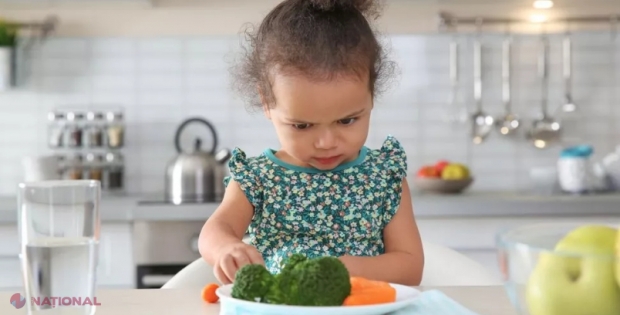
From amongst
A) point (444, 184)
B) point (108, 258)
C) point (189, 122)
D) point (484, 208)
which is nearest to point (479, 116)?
point (444, 184)

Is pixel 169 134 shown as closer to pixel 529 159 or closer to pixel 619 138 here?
pixel 529 159

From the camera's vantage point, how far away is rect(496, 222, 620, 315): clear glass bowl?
0.67m

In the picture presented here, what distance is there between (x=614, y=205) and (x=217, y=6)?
4.88 feet

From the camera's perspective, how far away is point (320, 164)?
1.42 metres

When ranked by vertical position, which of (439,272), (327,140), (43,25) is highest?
(43,25)

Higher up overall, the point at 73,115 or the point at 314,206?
the point at 73,115

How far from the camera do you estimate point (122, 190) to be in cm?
329

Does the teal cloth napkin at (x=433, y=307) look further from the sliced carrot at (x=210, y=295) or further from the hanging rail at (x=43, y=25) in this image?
the hanging rail at (x=43, y=25)

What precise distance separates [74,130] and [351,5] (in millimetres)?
2010

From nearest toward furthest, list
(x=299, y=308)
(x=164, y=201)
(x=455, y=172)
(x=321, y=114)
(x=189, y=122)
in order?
(x=299, y=308) < (x=321, y=114) < (x=164, y=201) < (x=455, y=172) < (x=189, y=122)

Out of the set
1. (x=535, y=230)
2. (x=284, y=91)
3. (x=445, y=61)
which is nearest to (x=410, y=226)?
(x=284, y=91)

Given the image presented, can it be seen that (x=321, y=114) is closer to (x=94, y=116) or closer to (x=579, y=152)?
(x=579, y=152)

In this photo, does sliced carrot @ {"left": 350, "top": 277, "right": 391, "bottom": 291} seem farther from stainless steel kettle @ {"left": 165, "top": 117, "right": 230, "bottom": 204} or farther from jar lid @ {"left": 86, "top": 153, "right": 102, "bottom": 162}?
jar lid @ {"left": 86, "top": 153, "right": 102, "bottom": 162}

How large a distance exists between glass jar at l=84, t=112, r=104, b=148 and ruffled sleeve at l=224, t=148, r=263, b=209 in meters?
1.82
